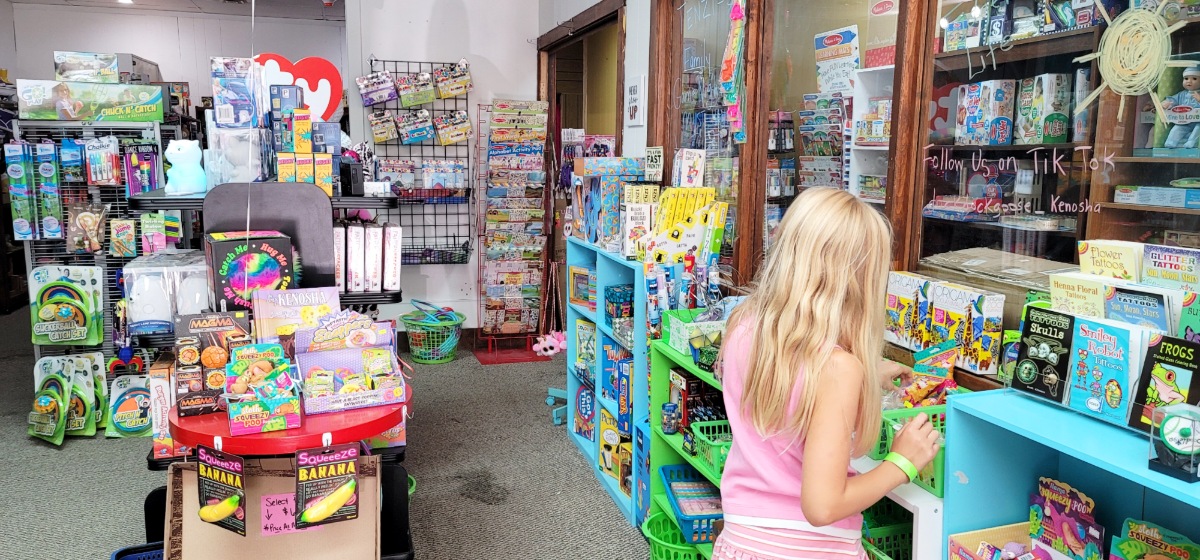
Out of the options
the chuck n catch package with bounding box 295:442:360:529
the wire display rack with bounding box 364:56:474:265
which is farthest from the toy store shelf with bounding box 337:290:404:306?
the wire display rack with bounding box 364:56:474:265

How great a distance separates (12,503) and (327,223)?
209 cm

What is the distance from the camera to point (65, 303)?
404 centimetres

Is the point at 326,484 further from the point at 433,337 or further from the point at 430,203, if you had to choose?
the point at 430,203

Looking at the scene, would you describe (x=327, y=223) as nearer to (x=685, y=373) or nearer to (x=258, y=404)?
(x=258, y=404)

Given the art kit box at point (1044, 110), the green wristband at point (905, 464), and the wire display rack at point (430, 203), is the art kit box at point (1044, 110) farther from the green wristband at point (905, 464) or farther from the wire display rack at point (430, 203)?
the wire display rack at point (430, 203)

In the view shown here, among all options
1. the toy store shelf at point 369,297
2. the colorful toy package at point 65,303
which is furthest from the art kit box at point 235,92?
the colorful toy package at point 65,303

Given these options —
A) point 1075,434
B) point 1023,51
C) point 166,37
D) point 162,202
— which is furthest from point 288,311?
point 166,37

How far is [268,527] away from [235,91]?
139 cm

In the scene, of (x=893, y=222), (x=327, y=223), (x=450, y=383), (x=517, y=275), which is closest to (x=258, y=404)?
(x=327, y=223)

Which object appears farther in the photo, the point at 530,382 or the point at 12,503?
the point at 530,382

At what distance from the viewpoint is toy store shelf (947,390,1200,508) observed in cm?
121

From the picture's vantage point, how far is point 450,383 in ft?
16.7

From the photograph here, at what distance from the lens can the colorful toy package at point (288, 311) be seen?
2.16 metres

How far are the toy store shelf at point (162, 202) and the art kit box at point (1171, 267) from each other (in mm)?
2461
